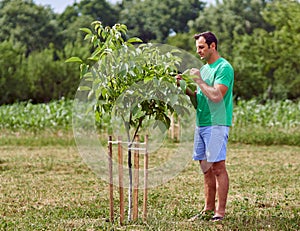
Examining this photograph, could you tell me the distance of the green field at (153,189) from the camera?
214 inches

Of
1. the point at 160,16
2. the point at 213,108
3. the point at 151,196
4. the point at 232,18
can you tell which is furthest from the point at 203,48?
the point at 160,16

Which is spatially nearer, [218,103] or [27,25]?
[218,103]

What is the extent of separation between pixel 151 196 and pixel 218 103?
233cm

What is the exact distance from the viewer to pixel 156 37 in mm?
45812

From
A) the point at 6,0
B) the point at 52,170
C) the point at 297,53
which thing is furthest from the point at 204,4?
the point at 52,170

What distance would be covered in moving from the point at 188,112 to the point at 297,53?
26.0 m

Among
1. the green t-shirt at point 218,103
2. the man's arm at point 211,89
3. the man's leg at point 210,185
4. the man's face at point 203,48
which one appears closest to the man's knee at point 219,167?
the man's leg at point 210,185

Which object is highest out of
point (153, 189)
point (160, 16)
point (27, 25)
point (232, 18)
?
point (160, 16)

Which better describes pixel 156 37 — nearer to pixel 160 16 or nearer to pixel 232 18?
pixel 160 16

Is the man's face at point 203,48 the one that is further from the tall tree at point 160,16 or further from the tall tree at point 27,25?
the tall tree at point 160,16

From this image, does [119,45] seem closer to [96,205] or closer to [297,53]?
[96,205]

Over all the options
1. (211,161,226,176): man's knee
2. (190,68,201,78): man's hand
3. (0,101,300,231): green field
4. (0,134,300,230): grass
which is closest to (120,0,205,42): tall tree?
(0,101,300,231): green field

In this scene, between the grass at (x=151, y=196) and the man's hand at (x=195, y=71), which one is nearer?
the man's hand at (x=195, y=71)

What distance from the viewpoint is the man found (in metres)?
5.10
